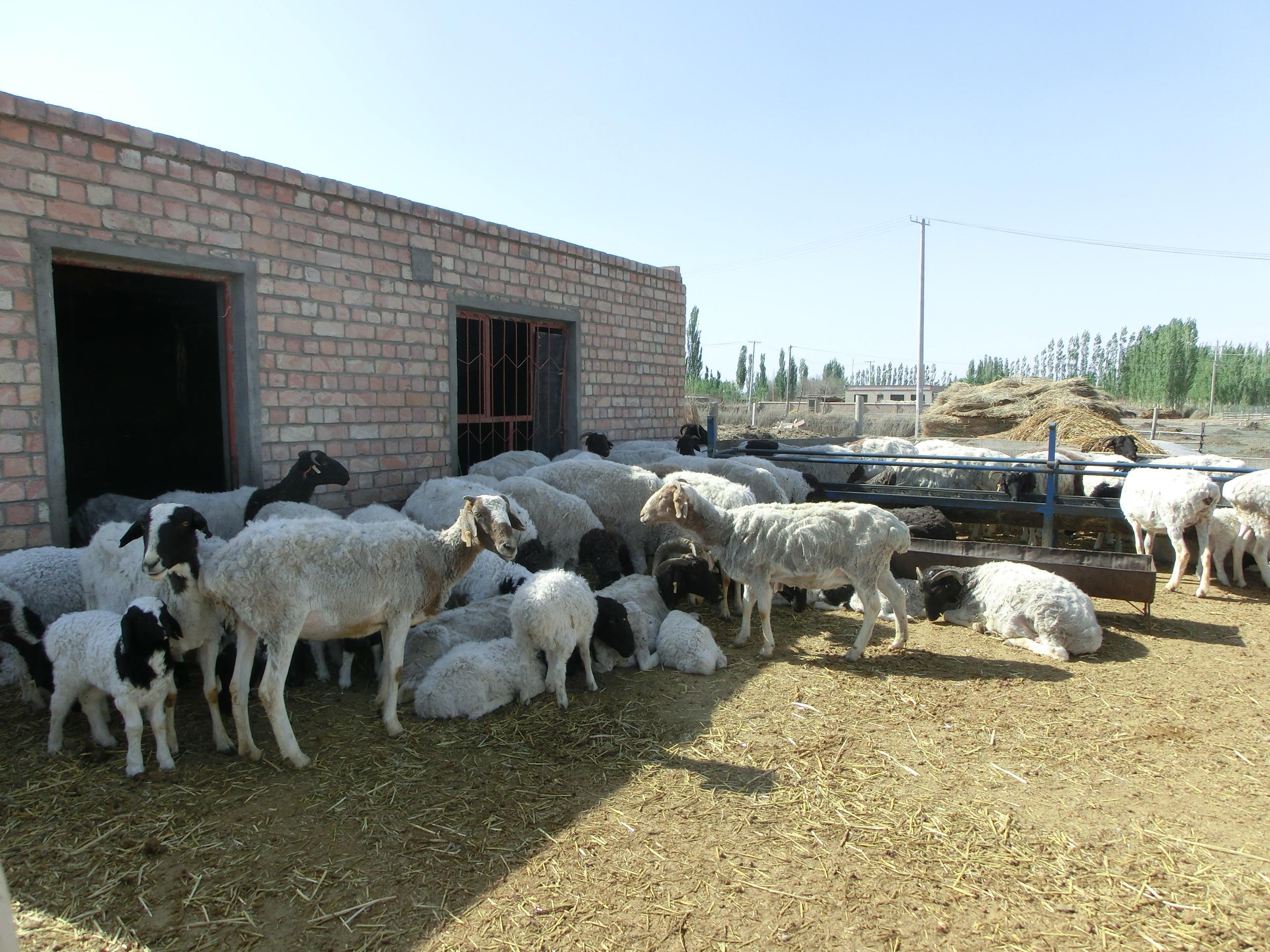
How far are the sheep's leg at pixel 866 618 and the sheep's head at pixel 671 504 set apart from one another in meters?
1.65

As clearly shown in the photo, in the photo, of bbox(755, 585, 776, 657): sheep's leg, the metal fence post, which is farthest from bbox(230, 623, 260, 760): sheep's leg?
the metal fence post

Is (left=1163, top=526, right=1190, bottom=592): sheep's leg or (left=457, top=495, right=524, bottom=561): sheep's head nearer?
(left=457, top=495, right=524, bottom=561): sheep's head

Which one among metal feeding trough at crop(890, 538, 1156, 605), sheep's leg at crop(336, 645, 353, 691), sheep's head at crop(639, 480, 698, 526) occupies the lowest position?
sheep's leg at crop(336, 645, 353, 691)

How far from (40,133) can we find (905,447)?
44.8ft

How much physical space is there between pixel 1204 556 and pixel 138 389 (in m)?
14.8

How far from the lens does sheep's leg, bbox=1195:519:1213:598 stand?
863 centimetres

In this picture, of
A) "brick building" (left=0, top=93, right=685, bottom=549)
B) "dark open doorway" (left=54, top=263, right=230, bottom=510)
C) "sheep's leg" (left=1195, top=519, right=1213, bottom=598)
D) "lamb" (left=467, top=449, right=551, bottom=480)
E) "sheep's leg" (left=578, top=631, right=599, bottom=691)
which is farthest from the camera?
"dark open doorway" (left=54, top=263, right=230, bottom=510)

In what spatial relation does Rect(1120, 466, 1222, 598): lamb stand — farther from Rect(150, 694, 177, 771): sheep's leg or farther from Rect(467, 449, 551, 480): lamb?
Rect(150, 694, 177, 771): sheep's leg

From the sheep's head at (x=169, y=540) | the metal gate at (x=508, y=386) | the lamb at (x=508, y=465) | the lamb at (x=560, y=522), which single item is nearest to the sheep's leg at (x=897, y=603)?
the lamb at (x=560, y=522)

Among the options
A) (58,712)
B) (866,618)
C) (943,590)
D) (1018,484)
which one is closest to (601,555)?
(866,618)

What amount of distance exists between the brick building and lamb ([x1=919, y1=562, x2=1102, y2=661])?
6165 mm

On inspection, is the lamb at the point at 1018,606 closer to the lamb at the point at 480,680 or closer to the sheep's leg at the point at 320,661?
the lamb at the point at 480,680

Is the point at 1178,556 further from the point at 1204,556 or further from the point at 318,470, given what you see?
the point at 318,470

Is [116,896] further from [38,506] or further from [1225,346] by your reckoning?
[1225,346]
